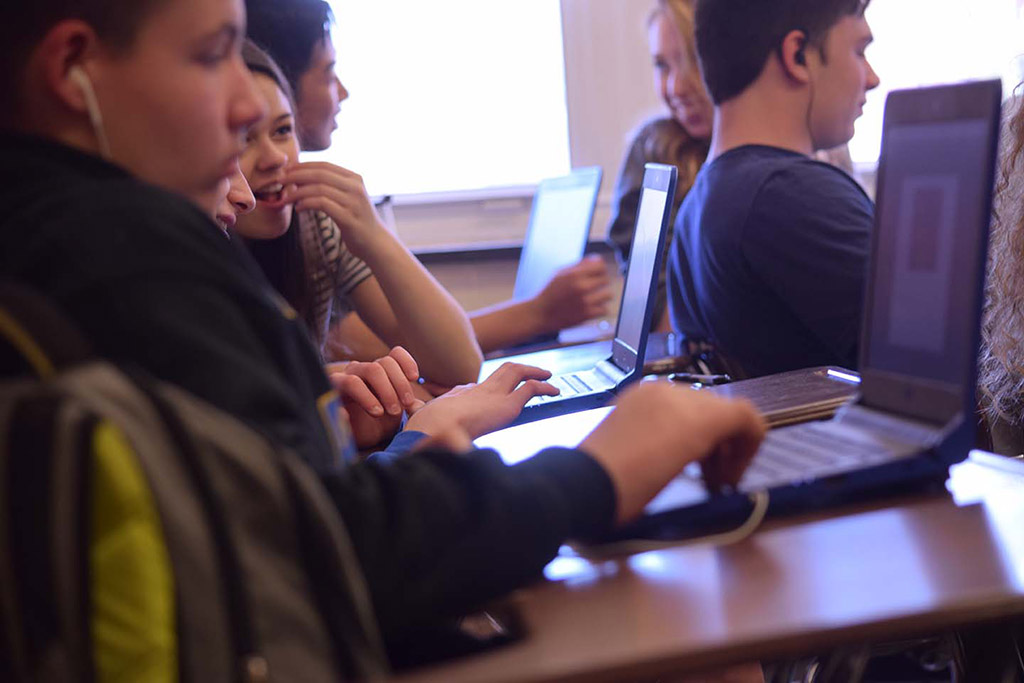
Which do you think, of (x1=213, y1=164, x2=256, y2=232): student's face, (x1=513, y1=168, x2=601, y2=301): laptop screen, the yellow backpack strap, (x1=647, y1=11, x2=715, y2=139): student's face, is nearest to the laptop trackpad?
the yellow backpack strap

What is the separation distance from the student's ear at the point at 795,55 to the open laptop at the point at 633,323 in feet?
1.12

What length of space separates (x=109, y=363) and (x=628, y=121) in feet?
10.5

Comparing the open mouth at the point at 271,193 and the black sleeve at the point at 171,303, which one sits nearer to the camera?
the black sleeve at the point at 171,303

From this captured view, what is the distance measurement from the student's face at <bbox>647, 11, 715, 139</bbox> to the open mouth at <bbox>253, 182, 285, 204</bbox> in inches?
44.1

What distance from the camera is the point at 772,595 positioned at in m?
0.63

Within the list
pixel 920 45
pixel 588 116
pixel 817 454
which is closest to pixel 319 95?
pixel 817 454

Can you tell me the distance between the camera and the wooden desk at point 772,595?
1.90ft

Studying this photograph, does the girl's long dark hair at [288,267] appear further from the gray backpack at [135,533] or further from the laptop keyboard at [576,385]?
the gray backpack at [135,533]

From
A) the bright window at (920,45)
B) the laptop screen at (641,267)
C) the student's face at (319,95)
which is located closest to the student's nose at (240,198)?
the laptop screen at (641,267)

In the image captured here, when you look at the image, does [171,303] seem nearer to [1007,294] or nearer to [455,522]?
[455,522]

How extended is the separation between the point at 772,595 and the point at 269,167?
127 cm

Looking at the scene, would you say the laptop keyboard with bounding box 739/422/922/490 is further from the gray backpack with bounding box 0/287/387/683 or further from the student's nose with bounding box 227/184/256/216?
the student's nose with bounding box 227/184/256/216

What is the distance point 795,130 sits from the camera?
6.08 ft

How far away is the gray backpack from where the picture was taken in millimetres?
532
